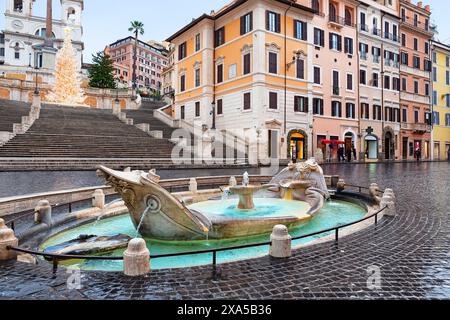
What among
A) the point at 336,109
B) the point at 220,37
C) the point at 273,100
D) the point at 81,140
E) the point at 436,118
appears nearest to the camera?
the point at 81,140

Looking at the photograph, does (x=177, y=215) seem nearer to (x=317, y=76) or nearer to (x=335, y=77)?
(x=317, y=76)

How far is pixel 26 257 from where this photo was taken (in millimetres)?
5418

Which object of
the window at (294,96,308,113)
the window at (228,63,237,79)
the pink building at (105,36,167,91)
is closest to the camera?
the window at (294,96,308,113)

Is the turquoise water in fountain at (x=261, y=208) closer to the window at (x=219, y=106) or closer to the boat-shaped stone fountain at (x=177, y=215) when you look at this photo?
the boat-shaped stone fountain at (x=177, y=215)

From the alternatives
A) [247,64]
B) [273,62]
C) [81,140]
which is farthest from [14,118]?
[273,62]

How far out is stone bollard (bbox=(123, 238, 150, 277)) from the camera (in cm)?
433

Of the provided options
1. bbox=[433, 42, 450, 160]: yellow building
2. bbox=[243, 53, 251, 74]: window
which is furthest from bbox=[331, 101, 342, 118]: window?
bbox=[433, 42, 450, 160]: yellow building

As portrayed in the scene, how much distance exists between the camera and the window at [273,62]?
30625 millimetres

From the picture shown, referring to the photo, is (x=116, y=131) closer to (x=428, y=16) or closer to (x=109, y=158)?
(x=109, y=158)

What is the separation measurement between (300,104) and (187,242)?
92.7 feet

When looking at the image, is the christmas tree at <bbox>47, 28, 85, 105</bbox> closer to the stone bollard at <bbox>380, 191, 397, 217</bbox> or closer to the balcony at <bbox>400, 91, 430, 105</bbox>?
the stone bollard at <bbox>380, 191, 397, 217</bbox>

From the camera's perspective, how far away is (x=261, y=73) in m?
29.6

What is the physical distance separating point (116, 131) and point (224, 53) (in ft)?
47.7

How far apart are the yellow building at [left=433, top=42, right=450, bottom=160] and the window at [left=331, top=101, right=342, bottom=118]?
22.8 metres
